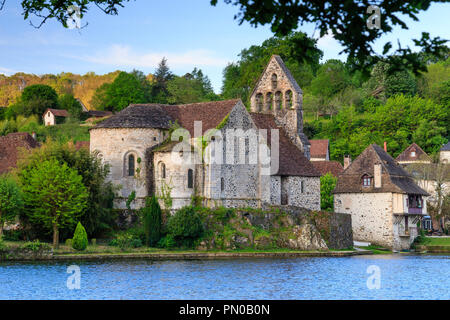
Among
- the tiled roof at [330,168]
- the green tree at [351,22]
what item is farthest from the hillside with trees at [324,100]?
the green tree at [351,22]

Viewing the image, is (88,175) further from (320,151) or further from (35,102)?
(35,102)

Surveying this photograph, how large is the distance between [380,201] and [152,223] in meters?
22.8

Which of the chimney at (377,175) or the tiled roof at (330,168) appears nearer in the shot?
the chimney at (377,175)

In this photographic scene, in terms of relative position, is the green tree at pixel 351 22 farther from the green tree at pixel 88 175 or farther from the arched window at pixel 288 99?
the arched window at pixel 288 99

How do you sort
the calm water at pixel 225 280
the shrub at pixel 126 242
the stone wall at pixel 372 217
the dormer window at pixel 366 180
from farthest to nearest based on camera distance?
the dormer window at pixel 366 180
the stone wall at pixel 372 217
the shrub at pixel 126 242
the calm water at pixel 225 280

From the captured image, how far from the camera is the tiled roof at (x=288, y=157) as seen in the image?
181 feet

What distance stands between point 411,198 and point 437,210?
42.1ft

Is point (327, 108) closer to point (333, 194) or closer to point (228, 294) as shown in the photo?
point (333, 194)

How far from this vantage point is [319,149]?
8775cm

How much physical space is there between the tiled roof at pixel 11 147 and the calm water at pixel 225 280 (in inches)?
948

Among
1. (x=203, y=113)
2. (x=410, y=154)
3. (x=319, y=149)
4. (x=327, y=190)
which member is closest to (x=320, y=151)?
(x=319, y=149)

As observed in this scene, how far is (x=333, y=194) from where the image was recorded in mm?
63156

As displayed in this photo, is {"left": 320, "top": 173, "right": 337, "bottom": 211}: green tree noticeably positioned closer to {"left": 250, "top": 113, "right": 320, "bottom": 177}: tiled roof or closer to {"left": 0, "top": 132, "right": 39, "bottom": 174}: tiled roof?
{"left": 250, "top": 113, "right": 320, "bottom": 177}: tiled roof

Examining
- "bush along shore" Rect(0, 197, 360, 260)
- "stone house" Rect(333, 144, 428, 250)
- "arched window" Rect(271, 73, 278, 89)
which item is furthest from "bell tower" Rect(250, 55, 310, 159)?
"bush along shore" Rect(0, 197, 360, 260)
